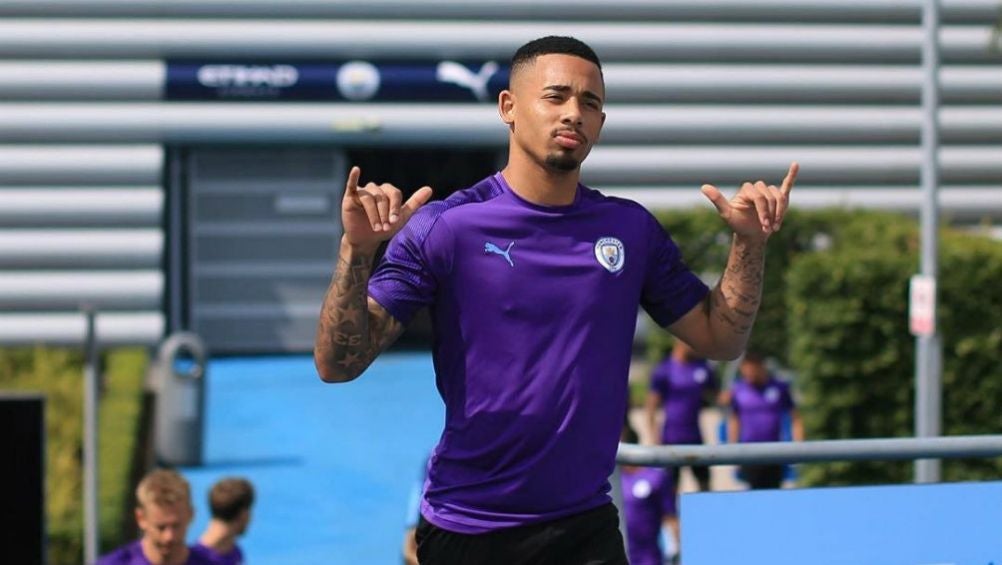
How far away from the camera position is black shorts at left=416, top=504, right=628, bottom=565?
360cm

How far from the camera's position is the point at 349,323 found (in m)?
3.41

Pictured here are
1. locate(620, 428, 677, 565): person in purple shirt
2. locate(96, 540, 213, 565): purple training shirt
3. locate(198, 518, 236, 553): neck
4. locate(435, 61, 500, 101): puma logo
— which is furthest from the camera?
locate(435, 61, 500, 101): puma logo

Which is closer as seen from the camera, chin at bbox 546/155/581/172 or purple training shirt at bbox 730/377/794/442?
chin at bbox 546/155/581/172

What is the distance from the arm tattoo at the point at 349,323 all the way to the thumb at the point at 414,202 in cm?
11

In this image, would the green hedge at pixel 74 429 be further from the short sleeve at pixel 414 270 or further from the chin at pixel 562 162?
the chin at pixel 562 162

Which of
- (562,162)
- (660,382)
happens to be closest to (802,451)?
(562,162)

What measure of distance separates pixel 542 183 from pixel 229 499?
4340 millimetres

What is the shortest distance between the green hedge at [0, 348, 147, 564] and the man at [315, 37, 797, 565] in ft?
22.9

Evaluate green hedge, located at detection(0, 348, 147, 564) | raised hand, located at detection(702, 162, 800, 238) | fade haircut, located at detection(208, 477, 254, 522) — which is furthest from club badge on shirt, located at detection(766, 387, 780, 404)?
raised hand, located at detection(702, 162, 800, 238)

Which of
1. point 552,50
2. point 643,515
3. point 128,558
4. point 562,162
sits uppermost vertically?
point 552,50

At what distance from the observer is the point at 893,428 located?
13.0 metres

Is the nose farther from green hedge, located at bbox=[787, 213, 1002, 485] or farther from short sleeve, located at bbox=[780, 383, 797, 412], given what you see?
green hedge, located at bbox=[787, 213, 1002, 485]

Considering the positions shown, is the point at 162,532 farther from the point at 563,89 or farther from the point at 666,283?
the point at 563,89

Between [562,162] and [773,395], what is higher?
[562,162]
